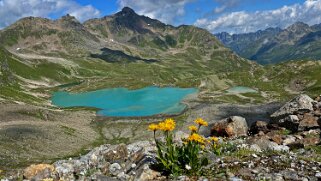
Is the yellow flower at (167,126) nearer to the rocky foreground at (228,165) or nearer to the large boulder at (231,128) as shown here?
the rocky foreground at (228,165)

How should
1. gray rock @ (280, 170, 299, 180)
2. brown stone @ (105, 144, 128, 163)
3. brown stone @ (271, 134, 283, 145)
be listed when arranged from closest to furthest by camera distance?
1. gray rock @ (280, 170, 299, 180)
2. brown stone @ (105, 144, 128, 163)
3. brown stone @ (271, 134, 283, 145)

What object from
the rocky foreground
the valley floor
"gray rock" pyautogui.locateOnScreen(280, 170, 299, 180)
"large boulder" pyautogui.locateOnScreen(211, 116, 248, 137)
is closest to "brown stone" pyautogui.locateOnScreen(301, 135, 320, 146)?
the rocky foreground

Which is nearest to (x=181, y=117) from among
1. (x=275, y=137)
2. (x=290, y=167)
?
(x=275, y=137)

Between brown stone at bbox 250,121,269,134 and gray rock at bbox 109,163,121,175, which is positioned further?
brown stone at bbox 250,121,269,134

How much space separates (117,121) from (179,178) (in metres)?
177

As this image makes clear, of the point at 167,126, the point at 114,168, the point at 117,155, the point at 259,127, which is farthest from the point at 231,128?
the point at 167,126

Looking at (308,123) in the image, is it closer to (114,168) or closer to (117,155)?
(117,155)

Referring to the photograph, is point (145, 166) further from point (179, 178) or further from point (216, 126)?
point (216, 126)

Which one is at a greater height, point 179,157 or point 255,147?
point 179,157

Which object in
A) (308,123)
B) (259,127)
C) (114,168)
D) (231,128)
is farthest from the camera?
(231,128)

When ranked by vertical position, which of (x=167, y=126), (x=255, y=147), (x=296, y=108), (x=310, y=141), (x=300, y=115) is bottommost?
(x=310, y=141)

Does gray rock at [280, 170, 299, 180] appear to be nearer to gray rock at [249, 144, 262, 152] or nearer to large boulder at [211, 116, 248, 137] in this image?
gray rock at [249, 144, 262, 152]

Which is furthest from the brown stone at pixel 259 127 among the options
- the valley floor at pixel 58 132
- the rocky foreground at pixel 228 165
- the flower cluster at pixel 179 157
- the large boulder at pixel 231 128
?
the valley floor at pixel 58 132

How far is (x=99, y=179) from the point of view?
1866cm
